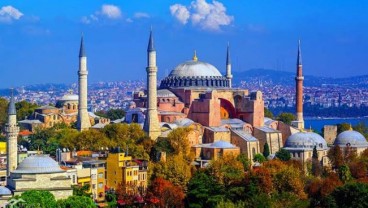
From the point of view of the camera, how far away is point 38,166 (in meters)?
25.9

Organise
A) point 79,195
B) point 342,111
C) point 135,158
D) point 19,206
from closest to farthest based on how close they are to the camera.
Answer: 1. point 19,206
2. point 79,195
3. point 135,158
4. point 342,111

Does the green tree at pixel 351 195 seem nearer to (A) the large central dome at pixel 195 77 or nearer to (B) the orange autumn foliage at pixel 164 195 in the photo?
(B) the orange autumn foliage at pixel 164 195

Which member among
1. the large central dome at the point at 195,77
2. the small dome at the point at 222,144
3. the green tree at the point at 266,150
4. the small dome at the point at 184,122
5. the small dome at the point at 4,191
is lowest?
the small dome at the point at 4,191


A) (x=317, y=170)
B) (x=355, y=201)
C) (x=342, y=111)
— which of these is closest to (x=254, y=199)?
(x=355, y=201)

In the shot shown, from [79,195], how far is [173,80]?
17.4 metres

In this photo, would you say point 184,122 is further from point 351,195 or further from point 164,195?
point 351,195

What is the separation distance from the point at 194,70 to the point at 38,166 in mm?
17775

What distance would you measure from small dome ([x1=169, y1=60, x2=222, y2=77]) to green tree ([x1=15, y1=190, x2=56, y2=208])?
63.0 feet

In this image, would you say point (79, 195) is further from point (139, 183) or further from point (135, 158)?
point (135, 158)

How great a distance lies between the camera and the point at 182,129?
35344 mm

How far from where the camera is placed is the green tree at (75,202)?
927 inches

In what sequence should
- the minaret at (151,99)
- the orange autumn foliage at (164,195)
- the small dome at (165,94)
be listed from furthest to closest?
the small dome at (165,94), the minaret at (151,99), the orange autumn foliage at (164,195)

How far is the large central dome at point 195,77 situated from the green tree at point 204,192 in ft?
50.5

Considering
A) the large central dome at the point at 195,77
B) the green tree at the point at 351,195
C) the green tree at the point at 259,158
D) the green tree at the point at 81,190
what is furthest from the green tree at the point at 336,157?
the green tree at the point at 81,190
